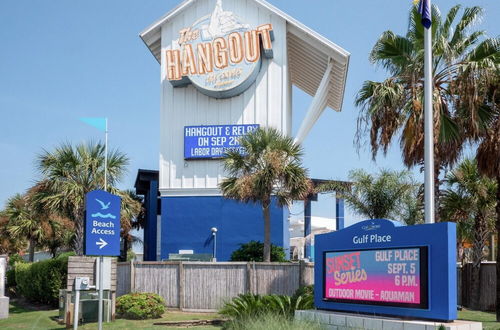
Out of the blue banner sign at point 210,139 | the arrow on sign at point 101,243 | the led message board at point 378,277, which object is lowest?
the led message board at point 378,277

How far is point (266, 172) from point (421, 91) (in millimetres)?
6800

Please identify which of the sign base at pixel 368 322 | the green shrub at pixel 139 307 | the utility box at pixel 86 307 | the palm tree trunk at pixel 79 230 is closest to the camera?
the sign base at pixel 368 322

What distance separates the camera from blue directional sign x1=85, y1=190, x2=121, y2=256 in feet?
53.9

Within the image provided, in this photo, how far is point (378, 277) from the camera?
14242mm

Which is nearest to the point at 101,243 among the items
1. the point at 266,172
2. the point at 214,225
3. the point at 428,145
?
the point at 428,145

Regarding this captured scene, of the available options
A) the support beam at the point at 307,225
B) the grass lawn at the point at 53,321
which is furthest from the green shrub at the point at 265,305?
the support beam at the point at 307,225

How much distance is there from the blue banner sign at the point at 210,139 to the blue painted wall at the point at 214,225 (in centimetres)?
217

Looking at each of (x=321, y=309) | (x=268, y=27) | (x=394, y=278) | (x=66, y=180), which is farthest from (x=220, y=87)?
(x=394, y=278)

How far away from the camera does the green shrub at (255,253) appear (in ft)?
97.9

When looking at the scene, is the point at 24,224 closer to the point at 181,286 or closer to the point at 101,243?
the point at 181,286

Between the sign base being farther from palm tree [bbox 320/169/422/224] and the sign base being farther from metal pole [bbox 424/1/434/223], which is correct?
palm tree [bbox 320/169/422/224]

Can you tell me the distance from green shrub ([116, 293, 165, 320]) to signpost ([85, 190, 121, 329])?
6.71 m

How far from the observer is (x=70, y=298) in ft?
72.2

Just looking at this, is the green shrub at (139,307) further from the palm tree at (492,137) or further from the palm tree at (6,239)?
the palm tree at (6,239)
